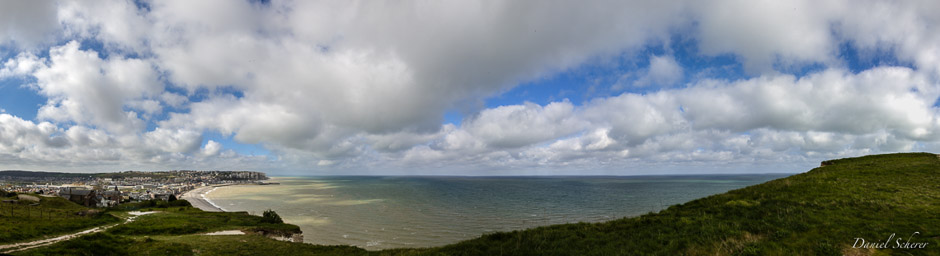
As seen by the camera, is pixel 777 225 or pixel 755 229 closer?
pixel 755 229

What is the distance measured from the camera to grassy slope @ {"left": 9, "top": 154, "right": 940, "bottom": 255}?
12.6m

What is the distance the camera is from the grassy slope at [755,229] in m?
12.6

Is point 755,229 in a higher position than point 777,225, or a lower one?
lower

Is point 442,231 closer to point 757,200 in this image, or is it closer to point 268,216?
point 268,216

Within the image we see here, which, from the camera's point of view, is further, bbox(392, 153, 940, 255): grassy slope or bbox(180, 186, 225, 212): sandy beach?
bbox(180, 186, 225, 212): sandy beach

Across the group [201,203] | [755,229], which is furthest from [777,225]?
[201,203]

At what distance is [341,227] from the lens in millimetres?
53250

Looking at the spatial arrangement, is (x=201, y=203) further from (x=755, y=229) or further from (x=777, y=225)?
(x=777, y=225)

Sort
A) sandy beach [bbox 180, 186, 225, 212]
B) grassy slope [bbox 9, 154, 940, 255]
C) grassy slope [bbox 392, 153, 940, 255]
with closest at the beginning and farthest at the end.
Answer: grassy slope [bbox 392, 153, 940, 255]
grassy slope [bbox 9, 154, 940, 255]
sandy beach [bbox 180, 186, 225, 212]

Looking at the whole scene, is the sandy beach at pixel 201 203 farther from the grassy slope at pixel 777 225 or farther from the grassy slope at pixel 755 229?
the grassy slope at pixel 777 225

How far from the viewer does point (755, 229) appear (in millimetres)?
14867

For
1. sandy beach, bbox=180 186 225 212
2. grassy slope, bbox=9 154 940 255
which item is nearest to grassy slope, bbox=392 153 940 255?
grassy slope, bbox=9 154 940 255

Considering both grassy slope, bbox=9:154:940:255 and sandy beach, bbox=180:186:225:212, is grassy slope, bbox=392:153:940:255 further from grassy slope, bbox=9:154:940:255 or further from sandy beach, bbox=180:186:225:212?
sandy beach, bbox=180:186:225:212

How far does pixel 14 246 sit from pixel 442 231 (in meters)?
38.8
